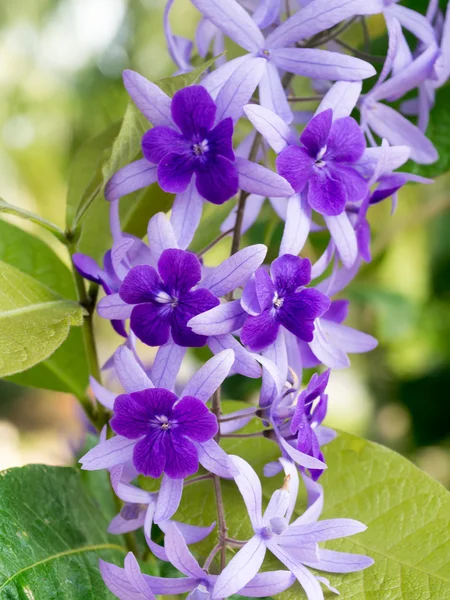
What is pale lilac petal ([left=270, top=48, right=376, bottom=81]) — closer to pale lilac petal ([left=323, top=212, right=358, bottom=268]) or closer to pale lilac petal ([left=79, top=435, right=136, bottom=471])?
pale lilac petal ([left=323, top=212, right=358, bottom=268])

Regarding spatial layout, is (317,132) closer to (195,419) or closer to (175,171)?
(175,171)

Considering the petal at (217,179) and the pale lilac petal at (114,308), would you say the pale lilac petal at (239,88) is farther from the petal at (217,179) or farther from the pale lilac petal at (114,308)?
the pale lilac petal at (114,308)

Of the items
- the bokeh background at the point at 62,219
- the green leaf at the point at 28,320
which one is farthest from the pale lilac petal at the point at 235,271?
the bokeh background at the point at 62,219

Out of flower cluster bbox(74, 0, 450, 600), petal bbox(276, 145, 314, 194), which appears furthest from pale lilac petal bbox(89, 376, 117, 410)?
petal bbox(276, 145, 314, 194)

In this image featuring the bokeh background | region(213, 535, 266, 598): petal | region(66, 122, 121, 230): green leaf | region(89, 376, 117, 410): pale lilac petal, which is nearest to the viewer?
region(213, 535, 266, 598): petal

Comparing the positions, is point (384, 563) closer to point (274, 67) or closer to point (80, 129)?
point (274, 67)

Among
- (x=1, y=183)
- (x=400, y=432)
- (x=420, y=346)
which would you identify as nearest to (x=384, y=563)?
(x=420, y=346)
